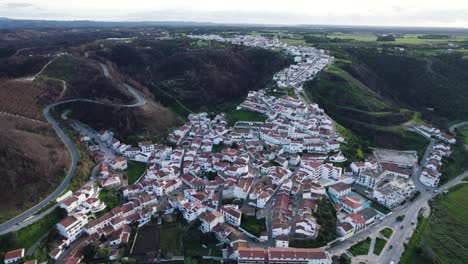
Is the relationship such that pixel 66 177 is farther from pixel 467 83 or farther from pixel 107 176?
pixel 467 83

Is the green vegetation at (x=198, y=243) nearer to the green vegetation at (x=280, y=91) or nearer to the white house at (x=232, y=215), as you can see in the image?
the white house at (x=232, y=215)

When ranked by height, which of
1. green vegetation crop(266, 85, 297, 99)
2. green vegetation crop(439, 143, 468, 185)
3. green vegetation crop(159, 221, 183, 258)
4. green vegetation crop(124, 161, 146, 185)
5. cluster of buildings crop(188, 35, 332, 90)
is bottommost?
green vegetation crop(159, 221, 183, 258)

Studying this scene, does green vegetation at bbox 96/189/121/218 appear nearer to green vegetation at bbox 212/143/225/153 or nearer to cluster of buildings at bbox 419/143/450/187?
green vegetation at bbox 212/143/225/153

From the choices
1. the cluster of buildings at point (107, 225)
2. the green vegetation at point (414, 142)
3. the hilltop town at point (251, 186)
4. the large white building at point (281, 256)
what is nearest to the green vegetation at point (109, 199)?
the hilltop town at point (251, 186)

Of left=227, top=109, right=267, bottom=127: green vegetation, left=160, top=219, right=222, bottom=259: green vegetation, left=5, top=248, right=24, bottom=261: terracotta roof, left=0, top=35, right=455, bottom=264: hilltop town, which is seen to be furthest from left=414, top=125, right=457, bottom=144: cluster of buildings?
left=5, top=248, right=24, bottom=261: terracotta roof

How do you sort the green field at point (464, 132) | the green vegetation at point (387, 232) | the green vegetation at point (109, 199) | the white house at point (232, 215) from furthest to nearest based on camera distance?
the green field at point (464, 132) → the green vegetation at point (109, 199) → the white house at point (232, 215) → the green vegetation at point (387, 232)

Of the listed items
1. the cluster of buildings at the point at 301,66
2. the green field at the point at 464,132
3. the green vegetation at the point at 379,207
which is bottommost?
the green vegetation at the point at 379,207
